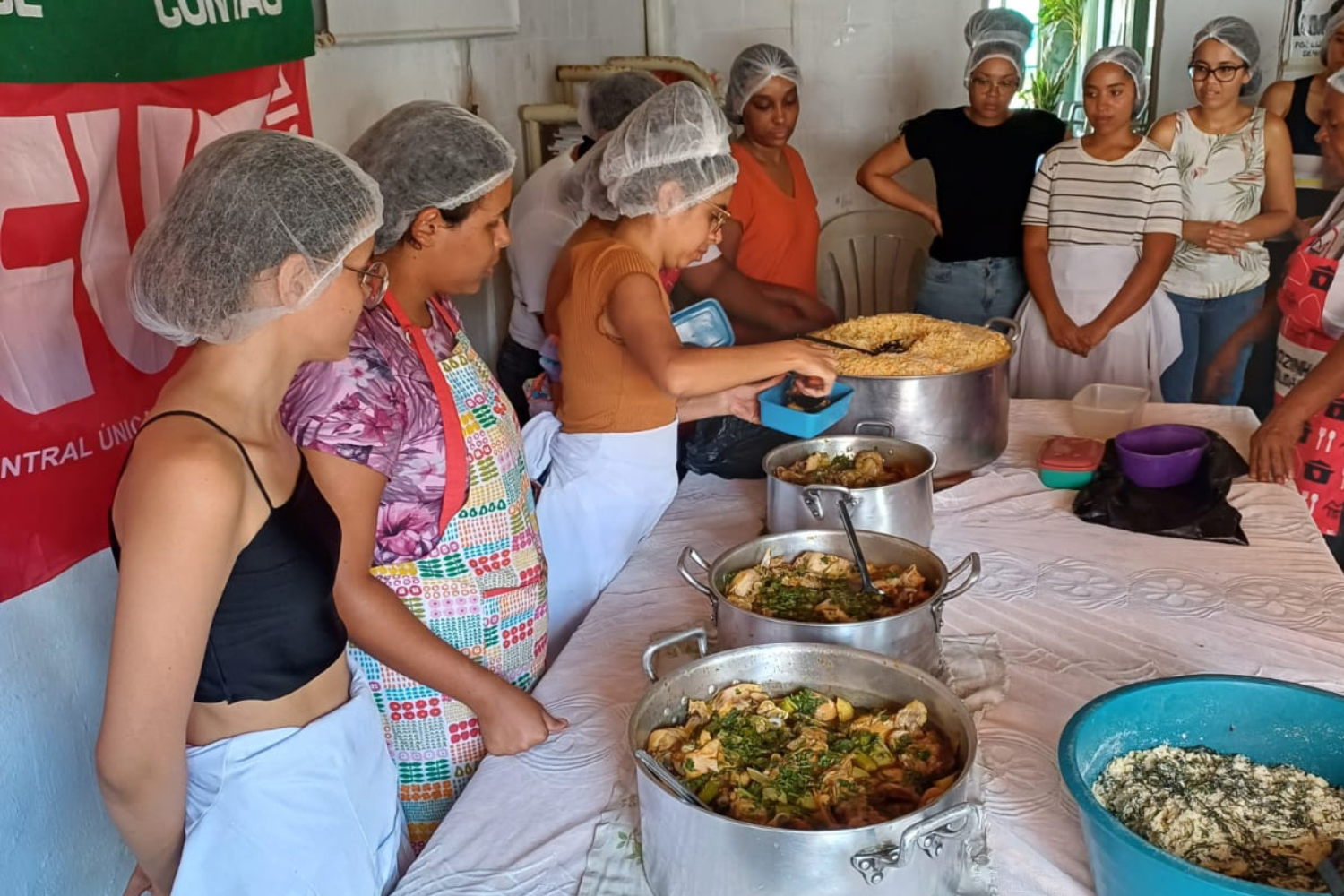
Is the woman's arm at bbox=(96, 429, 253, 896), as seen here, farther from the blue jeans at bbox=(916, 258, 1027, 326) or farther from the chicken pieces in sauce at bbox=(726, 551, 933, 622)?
the blue jeans at bbox=(916, 258, 1027, 326)

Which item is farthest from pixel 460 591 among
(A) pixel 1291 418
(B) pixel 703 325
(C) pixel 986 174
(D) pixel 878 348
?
(C) pixel 986 174

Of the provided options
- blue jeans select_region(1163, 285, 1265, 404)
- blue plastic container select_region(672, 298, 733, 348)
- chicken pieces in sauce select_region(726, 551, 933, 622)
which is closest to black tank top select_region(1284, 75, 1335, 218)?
blue jeans select_region(1163, 285, 1265, 404)

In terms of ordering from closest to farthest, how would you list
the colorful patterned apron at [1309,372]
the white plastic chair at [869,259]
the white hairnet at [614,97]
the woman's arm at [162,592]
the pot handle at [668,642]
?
the woman's arm at [162,592], the pot handle at [668,642], the colorful patterned apron at [1309,372], the white hairnet at [614,97], the white plastic chair at [869,259]

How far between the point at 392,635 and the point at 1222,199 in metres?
2.93

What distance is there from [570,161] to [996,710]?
1906 mm

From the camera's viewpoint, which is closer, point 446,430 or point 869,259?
point 446,430

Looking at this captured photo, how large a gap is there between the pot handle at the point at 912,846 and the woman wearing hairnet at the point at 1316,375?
4.66ft

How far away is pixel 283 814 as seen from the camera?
1146 mm

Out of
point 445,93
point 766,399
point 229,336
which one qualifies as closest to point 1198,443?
point 766,399

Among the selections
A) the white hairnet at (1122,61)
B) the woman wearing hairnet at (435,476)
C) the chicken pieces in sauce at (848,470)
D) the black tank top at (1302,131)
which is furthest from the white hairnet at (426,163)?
the black tank top at (1302,131)

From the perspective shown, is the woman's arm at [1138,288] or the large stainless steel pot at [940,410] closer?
the large stainless steel pot at [940,410]

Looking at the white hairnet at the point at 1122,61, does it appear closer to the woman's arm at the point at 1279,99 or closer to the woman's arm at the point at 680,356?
the woman's arm at the point at 1279,99

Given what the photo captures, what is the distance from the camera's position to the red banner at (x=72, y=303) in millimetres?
1315

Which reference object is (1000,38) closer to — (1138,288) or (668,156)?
(1138,288)
